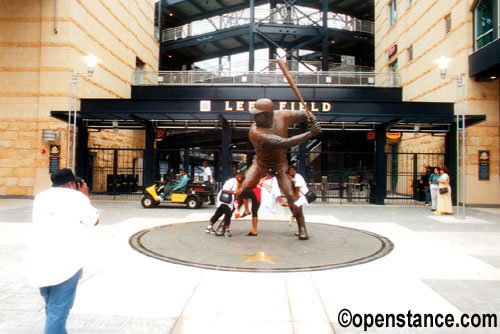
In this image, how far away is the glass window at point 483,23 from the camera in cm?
1512

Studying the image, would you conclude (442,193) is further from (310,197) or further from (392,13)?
(392,13)

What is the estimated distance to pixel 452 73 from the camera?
16.9 meters

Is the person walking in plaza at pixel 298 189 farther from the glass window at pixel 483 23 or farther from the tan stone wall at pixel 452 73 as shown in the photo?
the glass window at pixel 483 23

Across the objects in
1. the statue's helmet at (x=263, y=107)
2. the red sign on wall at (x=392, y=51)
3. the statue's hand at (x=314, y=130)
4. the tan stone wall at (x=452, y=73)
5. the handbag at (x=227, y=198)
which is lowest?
the handbag at (x=227, y=198)

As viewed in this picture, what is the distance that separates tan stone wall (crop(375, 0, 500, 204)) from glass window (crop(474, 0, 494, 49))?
283 mm

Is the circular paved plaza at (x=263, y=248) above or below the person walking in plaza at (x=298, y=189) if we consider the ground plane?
below

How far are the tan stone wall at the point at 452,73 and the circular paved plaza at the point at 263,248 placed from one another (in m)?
8.61

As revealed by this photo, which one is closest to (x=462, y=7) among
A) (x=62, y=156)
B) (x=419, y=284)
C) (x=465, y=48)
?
(x=465, y=48)

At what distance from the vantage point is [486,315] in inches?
142

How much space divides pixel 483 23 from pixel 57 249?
18837 mm

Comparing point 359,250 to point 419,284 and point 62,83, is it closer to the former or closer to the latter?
point 419,284

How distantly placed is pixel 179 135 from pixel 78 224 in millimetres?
22861

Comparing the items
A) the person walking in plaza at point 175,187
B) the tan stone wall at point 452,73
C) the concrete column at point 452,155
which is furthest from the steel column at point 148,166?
the concrete column at point 452,155

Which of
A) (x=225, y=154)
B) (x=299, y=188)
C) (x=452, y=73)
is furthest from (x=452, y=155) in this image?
(x=299, y=188)
